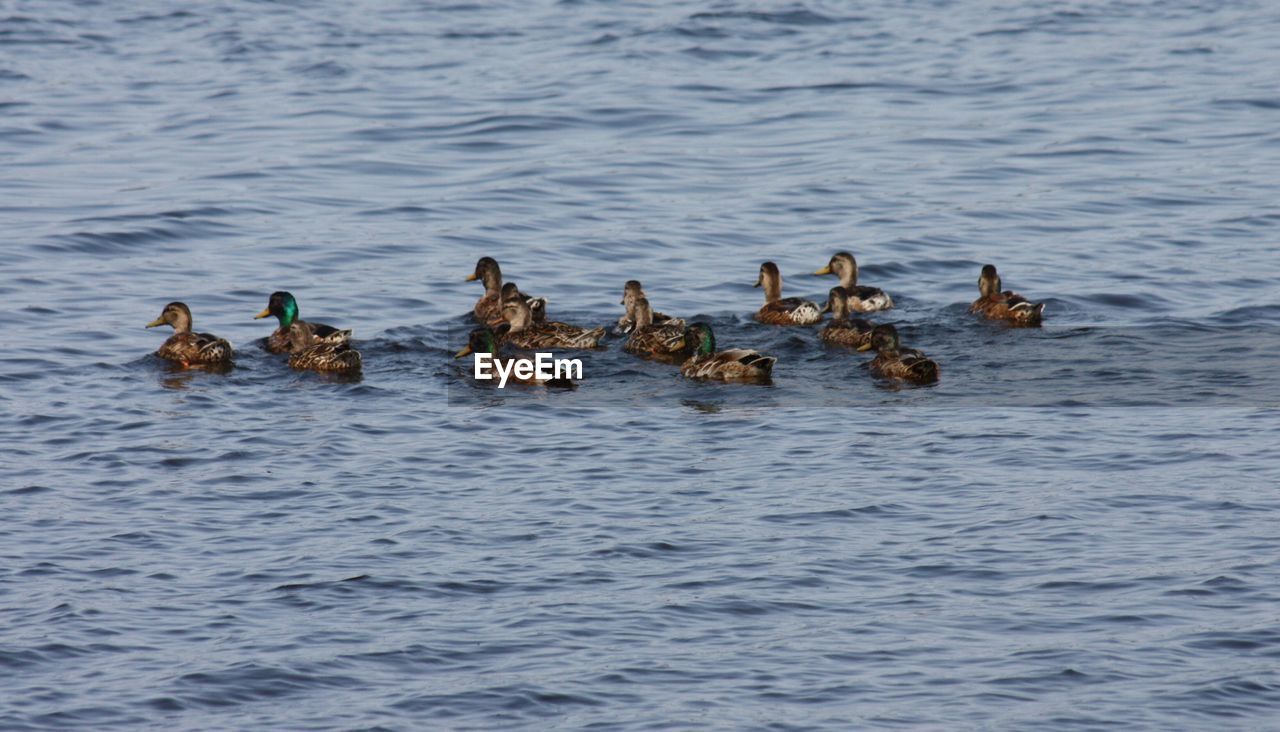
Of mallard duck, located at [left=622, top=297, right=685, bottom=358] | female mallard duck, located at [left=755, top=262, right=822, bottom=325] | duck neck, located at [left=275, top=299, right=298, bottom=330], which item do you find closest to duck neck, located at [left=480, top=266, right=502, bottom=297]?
mallard duck, located at [left=622, top=297, right=685, bottom=358]

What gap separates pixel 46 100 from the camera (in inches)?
1208

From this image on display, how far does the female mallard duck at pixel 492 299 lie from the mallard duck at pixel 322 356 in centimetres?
210

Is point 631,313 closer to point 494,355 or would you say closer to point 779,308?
point 779,308

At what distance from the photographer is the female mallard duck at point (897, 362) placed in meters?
15.9

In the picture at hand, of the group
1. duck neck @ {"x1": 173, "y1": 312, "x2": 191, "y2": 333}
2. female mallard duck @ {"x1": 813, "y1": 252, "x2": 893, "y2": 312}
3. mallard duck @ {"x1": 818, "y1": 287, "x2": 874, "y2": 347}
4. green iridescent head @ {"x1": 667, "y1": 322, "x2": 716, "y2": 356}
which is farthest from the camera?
female mallard duck @ {"x1": 813, "y1": 252, "x2": 893, "y2": 312}

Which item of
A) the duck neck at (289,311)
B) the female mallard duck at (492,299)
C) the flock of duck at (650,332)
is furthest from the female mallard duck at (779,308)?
the duck neck at (289,311)

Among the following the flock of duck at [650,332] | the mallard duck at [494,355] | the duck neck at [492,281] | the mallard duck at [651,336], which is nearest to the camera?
the flock of duck at [650,332]

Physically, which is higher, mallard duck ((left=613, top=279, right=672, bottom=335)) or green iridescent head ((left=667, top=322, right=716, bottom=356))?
mallard duck ((left=613, top=279, right=672, bottom=335))

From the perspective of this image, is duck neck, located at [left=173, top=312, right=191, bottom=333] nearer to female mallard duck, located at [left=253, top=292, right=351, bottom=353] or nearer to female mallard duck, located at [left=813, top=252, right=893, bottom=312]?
female mallard duck, located at [left=253, top=292, right=351, bottom=353]

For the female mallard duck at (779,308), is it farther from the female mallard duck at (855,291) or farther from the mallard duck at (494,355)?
the mallard duck at (494,355)

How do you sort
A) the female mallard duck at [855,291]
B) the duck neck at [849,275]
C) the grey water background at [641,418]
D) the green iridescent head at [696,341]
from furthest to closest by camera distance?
the duck neck at [849,275] < the female mallard duck at [855,291] < the green iridescent head at [696,341] < the grey water background at [641,418]

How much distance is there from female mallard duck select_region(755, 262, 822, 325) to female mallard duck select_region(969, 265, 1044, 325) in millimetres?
1675

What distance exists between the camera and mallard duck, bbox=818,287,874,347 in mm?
17188

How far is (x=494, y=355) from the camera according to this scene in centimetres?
1670
